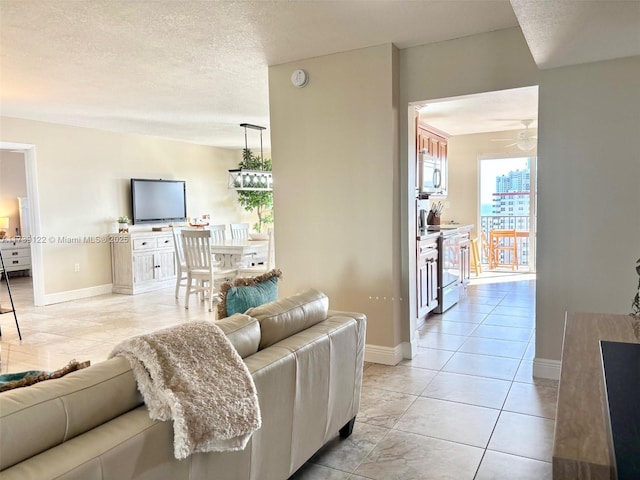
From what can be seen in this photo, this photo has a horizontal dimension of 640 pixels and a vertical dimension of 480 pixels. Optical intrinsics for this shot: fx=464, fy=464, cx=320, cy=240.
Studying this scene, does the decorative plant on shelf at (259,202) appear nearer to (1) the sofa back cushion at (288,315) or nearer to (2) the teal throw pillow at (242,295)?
(2) the teal throw pillow at (242,295)

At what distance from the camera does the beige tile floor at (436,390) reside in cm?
227

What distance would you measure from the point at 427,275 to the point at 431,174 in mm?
1581

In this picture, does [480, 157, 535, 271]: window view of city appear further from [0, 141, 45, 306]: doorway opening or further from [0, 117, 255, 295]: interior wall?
[0, 141, 45, 306]: doorway opening

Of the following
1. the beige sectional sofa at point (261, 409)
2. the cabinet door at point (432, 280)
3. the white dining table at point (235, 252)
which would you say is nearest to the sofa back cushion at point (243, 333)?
the beige sectional sofa at point (261, 409)

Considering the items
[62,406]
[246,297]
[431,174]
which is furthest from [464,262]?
[62,406]

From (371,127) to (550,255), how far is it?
1606 millimetres

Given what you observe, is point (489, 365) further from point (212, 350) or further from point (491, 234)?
point (491, 234)

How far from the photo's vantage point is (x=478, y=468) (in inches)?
87.7

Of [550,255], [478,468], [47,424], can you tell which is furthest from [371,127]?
[47,424]

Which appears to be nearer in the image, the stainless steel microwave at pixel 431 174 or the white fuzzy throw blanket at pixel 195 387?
the white fuzzy throw blanket at pixel 195 387

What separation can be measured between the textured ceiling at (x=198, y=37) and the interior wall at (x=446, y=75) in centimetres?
11

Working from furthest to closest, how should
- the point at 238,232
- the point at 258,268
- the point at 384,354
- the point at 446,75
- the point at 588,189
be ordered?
the point at 238,232 → the point at 258,268 → the point at 384,354 → the point at 446,75 → the point at 588,189

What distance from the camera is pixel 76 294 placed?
6.70 meters

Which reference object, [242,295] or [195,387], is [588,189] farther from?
[195,387]
